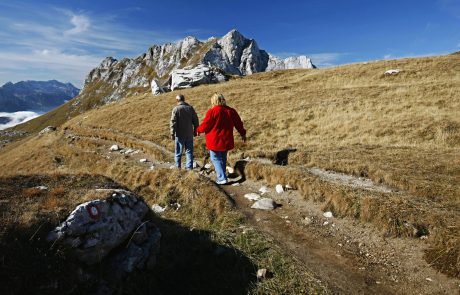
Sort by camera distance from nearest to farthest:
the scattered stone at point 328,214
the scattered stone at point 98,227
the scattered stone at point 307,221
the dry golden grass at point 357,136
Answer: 1. the scattered stone at point 98,227
2. the scattered stone at point 307,221
3. the dry golden grass at point 357,136
4. the scattered stone at point 328,214

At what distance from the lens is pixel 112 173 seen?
17562 mm

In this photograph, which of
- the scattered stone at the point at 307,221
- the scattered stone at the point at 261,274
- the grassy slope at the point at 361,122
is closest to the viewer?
the scattered stone at the point at 261,274

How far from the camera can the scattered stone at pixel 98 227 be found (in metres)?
6.22

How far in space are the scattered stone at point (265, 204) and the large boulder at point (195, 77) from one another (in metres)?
53.6

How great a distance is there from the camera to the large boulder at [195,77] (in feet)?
205

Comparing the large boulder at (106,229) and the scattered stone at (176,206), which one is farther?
the scattered stone at (176,206)

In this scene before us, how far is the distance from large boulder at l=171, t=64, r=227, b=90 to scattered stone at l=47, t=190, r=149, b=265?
5628 cm

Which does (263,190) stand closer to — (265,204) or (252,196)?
(252,196)

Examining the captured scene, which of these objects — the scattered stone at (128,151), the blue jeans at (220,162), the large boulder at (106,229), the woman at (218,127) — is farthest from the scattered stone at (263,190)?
the scattered stone at (128,151)

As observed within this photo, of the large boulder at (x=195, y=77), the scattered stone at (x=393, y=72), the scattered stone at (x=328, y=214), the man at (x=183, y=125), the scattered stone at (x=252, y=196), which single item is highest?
the large boulder at (x=195, y=77)

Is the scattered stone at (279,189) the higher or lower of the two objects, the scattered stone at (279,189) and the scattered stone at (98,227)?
the lower

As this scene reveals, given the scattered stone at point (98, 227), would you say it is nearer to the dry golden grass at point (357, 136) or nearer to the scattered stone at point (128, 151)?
the dry golden grass at point (357, 136)

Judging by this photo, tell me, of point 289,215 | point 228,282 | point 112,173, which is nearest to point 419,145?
point 289,215

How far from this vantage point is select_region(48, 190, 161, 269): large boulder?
20.5 ft
